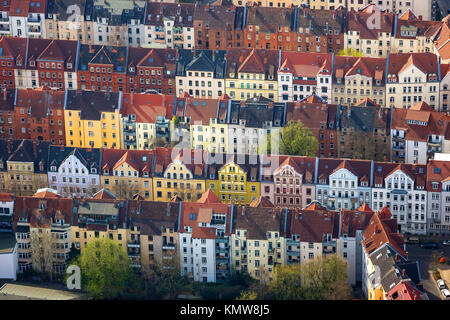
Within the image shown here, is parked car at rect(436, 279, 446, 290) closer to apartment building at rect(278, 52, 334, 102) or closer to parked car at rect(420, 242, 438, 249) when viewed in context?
parked car at rect(420, 242, 438, 249)

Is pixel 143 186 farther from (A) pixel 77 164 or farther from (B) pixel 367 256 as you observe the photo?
(B) pixel 367 256

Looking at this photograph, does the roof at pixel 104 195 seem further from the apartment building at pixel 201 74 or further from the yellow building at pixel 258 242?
the apartment building at pixel 201 74

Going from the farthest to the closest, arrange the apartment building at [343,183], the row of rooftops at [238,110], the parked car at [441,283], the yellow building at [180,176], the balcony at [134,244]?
the row of rooftops at [238,110]
the yellow building at [180,176]
the apartment building at [343,183]
the balcony at [134,244]
the parked car at [441,283]

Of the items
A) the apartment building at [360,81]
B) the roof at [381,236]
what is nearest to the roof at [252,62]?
the apartment building at [360,81]

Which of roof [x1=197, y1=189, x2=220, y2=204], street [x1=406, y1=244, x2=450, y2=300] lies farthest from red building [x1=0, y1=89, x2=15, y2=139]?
street [x1=406, y1=244, x2=450, y2=300]

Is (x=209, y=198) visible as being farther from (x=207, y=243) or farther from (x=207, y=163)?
(x=207, y=163)
